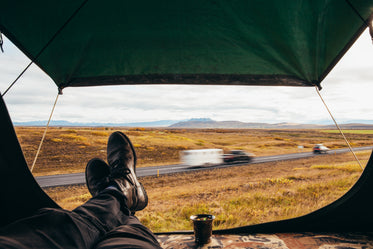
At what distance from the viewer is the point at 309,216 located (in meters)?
1.47

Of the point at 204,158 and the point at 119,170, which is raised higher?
the point at 119,170

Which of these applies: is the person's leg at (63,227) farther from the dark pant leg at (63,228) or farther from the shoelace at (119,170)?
the shoelace at (119,170)

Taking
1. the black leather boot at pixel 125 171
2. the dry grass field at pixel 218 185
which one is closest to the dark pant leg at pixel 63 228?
the black leather boot at pixel 125 171

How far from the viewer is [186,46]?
4.57 feet

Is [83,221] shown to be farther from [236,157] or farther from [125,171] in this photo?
[236,157]

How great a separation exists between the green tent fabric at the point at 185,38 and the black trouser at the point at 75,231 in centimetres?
93

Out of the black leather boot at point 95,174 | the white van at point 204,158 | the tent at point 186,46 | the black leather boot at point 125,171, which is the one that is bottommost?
the white van at point 204,158

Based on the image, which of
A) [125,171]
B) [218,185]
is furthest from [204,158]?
[125,171]

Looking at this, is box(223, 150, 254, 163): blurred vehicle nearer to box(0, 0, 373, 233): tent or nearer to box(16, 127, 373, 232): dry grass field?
box(16, 127, 373, 232): dry grass field

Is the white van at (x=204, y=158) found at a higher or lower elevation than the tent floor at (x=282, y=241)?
lower

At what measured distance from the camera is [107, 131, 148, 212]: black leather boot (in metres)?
1.26

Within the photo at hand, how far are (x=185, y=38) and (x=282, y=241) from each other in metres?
1.35

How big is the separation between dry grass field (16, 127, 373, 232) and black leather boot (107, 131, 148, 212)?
42 cm

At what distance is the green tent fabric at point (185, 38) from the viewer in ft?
3.93
